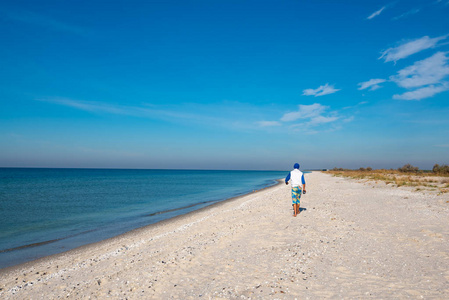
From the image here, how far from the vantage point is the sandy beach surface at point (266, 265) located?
18.1 ft

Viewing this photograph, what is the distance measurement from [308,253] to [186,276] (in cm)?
364

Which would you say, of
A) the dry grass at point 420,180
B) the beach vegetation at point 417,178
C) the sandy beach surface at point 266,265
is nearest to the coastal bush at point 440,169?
the beach vegetation at point 417,178

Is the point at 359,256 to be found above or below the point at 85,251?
above

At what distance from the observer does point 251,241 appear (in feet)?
30.7

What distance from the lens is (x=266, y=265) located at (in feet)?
22.8

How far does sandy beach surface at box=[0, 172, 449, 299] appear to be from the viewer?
5.51 m

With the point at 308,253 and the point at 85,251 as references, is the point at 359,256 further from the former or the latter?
the point at 85,251

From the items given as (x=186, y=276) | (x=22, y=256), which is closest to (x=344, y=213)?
(x=186, y=276)

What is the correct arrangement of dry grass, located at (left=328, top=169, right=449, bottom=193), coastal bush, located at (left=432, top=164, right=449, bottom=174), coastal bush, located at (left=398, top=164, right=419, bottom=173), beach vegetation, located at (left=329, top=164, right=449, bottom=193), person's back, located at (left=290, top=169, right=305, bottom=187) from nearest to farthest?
person's back, located at (left=290, top=169, right=305, bottom=187), dry grass, located at (left=328, top=169, right=449, bottom=193), beach vegetation, located at (left=329, top=164, right=449, bottom=193), coastal bush, located at (left=432, top=164, right=449, bottom=174), coastal bush, located at (left=398, top=164, right=419, bottom=173)

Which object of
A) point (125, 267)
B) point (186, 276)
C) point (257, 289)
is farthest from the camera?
point (125, 267)

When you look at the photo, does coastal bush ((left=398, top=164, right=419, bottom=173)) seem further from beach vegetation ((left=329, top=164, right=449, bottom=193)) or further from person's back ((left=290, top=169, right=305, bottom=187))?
person's back ((left=290, top=169, right=305, bottom=187))

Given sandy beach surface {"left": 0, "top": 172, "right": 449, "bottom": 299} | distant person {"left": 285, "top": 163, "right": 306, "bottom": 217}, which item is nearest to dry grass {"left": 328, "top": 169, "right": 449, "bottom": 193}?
distant person {"left": 285, "top": 163, "right": 306, "bottom": 217}

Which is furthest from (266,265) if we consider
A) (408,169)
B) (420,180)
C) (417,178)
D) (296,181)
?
(408,169)

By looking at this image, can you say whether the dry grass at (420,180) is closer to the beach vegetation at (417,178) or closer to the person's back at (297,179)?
the beach vegetation at (417,178)
